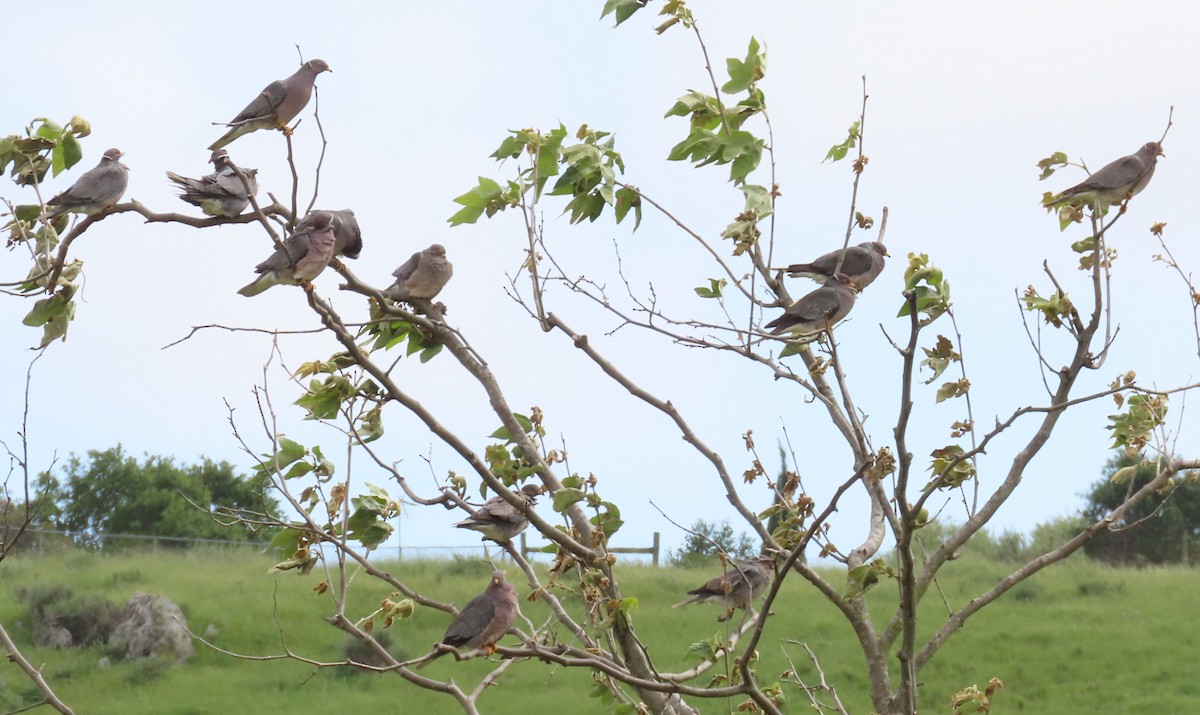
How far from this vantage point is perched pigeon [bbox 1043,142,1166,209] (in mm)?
4461

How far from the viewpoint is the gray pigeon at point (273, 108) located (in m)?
4.47

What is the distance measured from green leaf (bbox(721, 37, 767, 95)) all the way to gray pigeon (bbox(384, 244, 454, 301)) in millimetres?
2045

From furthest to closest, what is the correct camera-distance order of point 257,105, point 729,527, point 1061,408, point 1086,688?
point 1086,688
point 729,527
point 257,105
point 1061,408

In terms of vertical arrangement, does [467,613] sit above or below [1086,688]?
above

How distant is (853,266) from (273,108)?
109 inches

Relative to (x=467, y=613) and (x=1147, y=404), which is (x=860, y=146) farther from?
(x=467, y=613)

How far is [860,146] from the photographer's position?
4.27m

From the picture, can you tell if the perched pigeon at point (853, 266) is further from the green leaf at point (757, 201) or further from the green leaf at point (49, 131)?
the green leaf at point (49, 131)

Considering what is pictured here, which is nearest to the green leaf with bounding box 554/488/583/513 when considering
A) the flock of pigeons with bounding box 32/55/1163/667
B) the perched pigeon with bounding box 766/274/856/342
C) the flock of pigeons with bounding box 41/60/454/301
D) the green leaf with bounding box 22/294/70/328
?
the flock of pigeons with bounding box 32/55/1163/667

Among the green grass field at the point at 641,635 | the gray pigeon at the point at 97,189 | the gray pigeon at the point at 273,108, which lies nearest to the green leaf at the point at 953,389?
the gray pigeon at the point at 273,108

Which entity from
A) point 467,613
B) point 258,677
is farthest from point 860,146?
point 258,677

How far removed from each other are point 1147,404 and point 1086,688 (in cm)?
2001

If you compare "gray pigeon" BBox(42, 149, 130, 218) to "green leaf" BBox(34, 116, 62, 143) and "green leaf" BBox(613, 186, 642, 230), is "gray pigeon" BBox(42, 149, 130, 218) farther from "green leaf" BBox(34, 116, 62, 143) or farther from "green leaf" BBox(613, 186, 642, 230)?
"green leaf" BBox(613, 186, 642, 230)

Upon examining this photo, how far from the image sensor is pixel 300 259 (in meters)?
4.00
